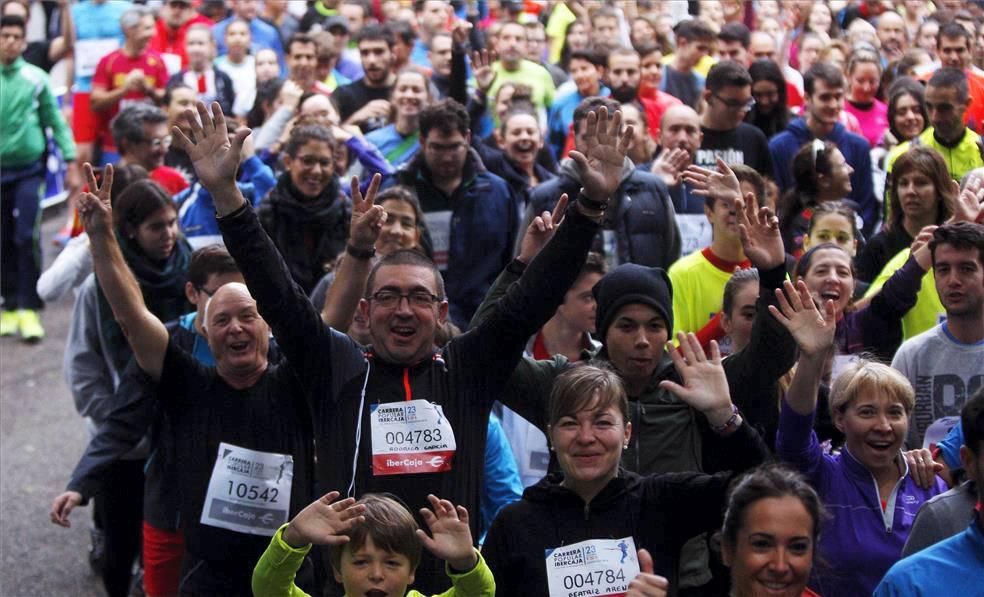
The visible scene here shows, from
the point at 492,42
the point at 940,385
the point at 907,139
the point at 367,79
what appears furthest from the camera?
the point at 492,42

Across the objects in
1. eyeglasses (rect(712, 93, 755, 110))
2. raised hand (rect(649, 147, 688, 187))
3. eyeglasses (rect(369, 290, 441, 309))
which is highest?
eyeglasses (rect(712, 93, 755, 110))

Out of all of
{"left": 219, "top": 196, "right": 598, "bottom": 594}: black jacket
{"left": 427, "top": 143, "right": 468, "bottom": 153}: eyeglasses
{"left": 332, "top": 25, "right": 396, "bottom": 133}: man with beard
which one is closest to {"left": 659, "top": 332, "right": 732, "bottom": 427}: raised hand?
{"left": 219, "top": 196, "right": 598, "bottom": 594}: black jacket

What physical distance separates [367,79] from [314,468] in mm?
6654

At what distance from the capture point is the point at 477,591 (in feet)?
13.8

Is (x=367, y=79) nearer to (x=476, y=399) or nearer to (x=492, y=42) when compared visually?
(x=492, y=42)

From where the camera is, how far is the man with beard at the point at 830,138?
32.6ft

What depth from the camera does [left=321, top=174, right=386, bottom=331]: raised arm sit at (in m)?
5.22

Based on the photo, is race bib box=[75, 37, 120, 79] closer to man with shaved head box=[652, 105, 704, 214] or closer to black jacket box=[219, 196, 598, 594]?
man with shaved head box=[652, 105, 704, 214]

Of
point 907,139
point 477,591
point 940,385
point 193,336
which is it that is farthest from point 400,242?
point 907,139

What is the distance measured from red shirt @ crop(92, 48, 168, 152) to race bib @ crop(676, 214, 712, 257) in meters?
5.68

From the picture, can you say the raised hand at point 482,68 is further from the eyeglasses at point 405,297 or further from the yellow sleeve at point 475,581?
the yellow sleeve at point 475,581

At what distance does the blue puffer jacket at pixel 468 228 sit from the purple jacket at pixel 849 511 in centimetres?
359

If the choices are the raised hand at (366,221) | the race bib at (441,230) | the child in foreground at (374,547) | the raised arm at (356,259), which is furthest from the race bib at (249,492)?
the race bib at (441,230)

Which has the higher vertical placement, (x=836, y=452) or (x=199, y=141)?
(x=199, y=141)
